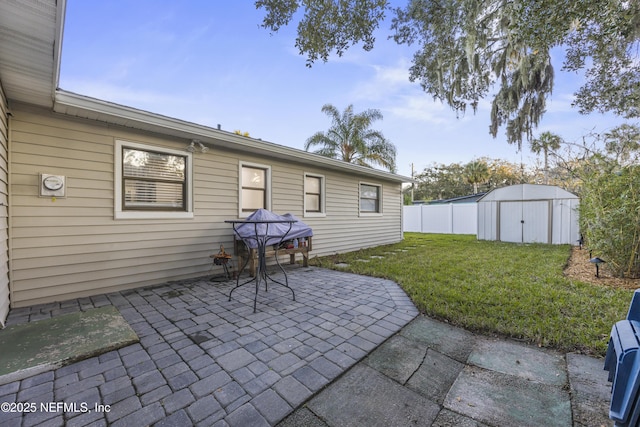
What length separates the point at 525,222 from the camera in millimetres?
9367

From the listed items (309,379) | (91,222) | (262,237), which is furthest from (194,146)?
(309,379)

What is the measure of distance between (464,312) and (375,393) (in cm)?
174

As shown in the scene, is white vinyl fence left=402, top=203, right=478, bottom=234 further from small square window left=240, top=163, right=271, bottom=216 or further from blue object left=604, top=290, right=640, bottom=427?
blue object left=604, top=290, right=640, bottom=427

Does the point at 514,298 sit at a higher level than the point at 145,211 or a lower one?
lower

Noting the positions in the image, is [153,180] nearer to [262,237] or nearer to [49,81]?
[49,81]

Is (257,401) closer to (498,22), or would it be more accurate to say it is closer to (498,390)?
(498,390)

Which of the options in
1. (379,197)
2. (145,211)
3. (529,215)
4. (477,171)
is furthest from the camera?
(477,171)

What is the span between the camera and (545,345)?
220 centimetres

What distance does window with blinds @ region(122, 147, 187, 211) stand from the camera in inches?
150

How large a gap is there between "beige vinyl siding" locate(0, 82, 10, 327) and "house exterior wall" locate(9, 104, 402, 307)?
125 millimetres

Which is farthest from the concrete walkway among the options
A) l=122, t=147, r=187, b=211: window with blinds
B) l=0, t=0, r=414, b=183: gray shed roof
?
l=0, t=0, r=414, b=183: gray shed roof

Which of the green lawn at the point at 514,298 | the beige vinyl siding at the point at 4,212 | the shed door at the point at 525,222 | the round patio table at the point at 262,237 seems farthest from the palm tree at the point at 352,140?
the beige vinyl siding at the point at 4,212

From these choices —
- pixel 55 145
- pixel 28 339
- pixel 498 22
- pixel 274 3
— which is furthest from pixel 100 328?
pixel 498 22

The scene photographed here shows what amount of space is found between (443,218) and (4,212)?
49.5 feet
